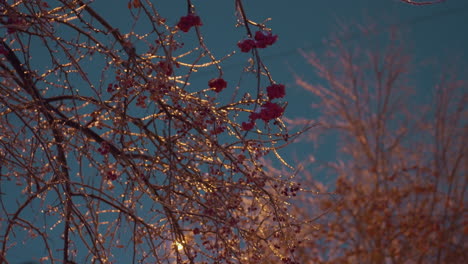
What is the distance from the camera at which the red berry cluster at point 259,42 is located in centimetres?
189

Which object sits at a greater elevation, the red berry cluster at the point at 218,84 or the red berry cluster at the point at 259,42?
the red berry cluster at the point at 259,42

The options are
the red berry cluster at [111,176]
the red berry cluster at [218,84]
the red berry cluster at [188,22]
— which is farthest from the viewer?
the red berry cluster at [111,176]

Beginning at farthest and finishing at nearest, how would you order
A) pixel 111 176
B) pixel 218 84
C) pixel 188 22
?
1. pixel 111 176
2. pixel 218 84
3. pixel 188 22

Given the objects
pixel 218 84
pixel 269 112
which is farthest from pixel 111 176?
pixel 269 112

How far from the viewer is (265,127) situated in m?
2.15

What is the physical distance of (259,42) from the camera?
1.93m

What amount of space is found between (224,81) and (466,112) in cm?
604

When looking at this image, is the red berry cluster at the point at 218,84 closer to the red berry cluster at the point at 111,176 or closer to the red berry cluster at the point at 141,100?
the red berry cluster at the point at 141,100

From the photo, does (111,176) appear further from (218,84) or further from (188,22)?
(188,22)

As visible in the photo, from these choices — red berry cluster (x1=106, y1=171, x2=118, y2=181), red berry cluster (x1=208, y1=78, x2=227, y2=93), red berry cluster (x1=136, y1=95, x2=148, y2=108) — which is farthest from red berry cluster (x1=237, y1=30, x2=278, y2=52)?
red berry cluster (x1=106, y1=171, x2=118, y2=181)

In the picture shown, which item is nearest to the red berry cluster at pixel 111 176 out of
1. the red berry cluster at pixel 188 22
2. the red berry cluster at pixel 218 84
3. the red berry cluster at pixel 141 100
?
the red berry cluster at pixel 141 100

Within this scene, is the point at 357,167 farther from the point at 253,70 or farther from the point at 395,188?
the point at 253,70

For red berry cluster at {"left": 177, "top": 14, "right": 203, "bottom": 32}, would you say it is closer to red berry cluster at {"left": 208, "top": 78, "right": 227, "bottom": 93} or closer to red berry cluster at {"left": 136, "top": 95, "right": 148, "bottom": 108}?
red berry cluster at {"left": 208, "top": 78, "right": 227, "bottom": 93}

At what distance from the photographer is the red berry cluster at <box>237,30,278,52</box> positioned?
1.89 m
